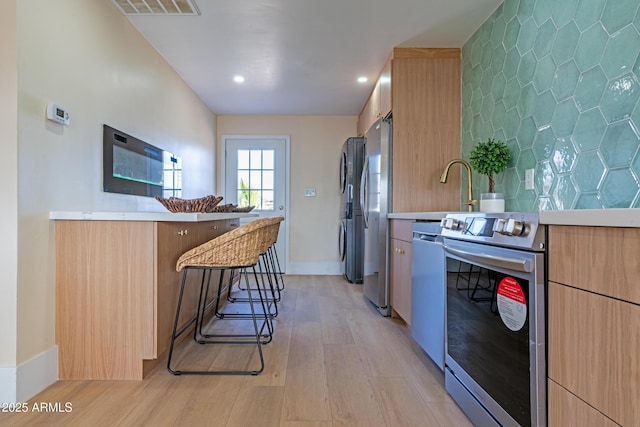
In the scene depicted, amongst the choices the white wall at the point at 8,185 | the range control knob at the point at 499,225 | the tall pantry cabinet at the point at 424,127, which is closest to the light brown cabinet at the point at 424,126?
the tall pantry cabinet at the point at 424,127

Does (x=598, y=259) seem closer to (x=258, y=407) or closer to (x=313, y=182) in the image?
(x=258, y=407)

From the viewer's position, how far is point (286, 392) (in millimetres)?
1602

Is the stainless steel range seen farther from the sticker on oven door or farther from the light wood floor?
the light wood floor

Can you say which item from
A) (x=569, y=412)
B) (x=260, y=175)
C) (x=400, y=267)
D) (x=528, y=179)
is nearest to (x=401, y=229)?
(x=400, y=267)

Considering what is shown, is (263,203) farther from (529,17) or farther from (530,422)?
(530,422)

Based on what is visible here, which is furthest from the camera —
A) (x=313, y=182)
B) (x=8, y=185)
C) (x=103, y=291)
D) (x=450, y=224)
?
(x=313, y=182)

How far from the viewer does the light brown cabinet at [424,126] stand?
2.80 m

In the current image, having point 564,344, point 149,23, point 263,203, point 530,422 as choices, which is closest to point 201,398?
point 530,422

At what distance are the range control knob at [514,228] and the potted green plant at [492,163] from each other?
0.98m

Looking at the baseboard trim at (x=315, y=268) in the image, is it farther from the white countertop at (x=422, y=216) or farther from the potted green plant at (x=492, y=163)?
the potted green plant at (x=492, y=163)

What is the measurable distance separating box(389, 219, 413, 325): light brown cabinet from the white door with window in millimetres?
2239

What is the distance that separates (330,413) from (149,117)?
2511 mm

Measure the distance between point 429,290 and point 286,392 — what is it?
883 mm

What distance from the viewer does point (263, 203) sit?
479 centimetres
